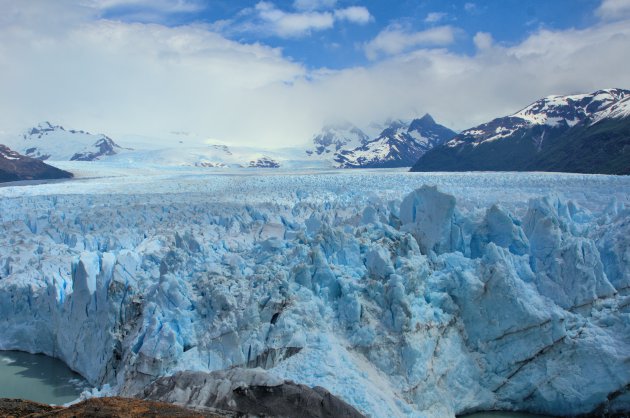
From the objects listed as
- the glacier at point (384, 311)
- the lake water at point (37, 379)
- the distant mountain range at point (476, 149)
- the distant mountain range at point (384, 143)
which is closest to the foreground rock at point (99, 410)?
the glacier at point (384, 311)

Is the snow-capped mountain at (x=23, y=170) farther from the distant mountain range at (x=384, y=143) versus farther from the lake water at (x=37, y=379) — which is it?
the distant mountain range at (x=384, y=143)

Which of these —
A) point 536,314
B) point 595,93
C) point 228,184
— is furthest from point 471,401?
point 595,93

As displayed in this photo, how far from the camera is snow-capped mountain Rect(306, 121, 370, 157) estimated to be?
120 m

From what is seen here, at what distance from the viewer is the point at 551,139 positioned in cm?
6334

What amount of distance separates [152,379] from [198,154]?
6990cm

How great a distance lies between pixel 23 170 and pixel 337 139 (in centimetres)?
8250

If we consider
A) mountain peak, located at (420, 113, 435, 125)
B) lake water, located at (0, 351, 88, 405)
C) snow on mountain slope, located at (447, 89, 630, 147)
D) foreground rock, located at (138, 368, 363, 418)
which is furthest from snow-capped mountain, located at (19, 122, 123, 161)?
foreground rock, located at (138, 368, 363, 418)

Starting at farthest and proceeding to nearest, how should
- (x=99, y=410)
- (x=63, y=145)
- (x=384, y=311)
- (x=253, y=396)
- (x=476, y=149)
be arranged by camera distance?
(x=63, y=145)
(x=476, y=149)
(x=384, y=311)
(x=253, y=396)
(x=99, y=410)

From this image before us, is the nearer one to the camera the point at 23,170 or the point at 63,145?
the point at 23,170

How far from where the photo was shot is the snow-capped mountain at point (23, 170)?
165ft

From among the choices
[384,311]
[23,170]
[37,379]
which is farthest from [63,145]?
[384,311]

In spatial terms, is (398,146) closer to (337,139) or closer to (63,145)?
(337,139)

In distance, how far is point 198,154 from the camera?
253ft

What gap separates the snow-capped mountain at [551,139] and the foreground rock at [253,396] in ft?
142
